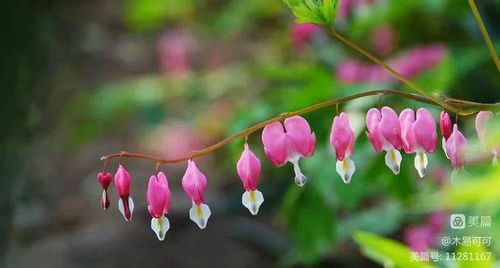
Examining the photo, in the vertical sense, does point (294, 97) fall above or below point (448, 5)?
below

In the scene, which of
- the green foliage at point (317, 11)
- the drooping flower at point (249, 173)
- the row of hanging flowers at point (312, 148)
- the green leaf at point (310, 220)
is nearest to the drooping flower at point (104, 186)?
the row of hanging flowers at point (312, 148)

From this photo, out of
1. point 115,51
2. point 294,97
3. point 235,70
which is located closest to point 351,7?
point 294,97

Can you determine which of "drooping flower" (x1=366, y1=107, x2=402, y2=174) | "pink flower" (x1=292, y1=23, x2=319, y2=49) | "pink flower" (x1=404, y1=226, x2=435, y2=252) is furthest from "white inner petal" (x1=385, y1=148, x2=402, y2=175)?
"pink flower" (x1=292, y1=23, x2=319, y2=49)

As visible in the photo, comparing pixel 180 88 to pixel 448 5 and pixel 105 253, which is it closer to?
pixel 105 253

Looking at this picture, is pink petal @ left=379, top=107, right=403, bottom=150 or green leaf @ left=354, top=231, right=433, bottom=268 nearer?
pink petal @ left=379, top=107, right=403, bottom=150

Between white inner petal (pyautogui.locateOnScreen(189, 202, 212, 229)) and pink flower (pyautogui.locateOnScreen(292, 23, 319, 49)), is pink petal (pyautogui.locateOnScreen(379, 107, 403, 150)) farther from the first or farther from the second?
pink flower (pyautogui.locateOnScreen(292, 23, 319, 49))

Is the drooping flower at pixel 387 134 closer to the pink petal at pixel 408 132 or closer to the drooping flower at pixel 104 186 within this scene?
the pink petal at pixel 408 132
